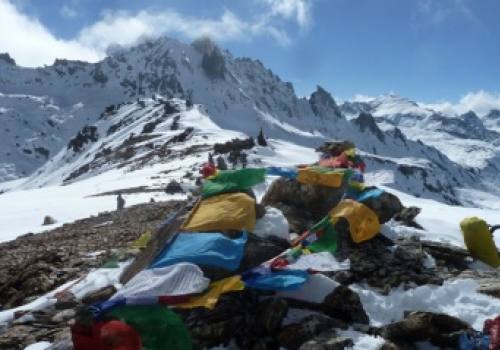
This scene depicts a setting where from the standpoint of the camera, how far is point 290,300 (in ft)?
29.9

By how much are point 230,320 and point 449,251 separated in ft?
17.6

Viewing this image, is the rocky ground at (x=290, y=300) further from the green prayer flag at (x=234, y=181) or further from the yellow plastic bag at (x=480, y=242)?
the green prayer flag at (x=234, y=181)

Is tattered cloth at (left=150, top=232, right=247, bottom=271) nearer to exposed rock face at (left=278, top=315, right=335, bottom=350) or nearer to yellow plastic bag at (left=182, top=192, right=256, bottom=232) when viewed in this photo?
yellow plastic bag at (left=182, top=192, right=256, bottom=232)

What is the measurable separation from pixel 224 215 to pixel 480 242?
17.6 ft

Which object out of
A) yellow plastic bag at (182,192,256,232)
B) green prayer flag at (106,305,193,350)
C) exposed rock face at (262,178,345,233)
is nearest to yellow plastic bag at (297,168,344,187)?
exposed rock face at (262,178,345,233)

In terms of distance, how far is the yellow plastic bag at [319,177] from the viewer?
13.5 metres

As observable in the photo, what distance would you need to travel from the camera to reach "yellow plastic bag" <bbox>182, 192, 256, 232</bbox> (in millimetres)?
10945

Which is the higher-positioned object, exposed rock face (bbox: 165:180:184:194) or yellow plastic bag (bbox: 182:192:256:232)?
exposed rock face (bbox: 165:180:184:194)

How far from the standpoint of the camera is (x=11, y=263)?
1467 centimetres

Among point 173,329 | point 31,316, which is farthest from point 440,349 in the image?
point 31,316

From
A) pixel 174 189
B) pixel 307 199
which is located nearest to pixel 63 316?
pixel 307 199

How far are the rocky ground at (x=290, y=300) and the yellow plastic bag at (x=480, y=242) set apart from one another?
1.40 ft

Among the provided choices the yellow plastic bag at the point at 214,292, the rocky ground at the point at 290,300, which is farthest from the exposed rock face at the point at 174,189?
the yellow plastic bag at the point at 214,292

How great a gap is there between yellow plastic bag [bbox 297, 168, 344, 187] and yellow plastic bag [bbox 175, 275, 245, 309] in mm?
5070
